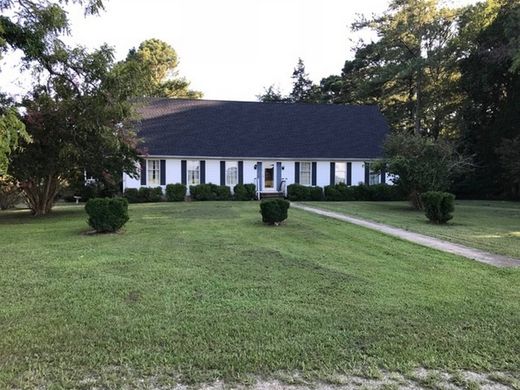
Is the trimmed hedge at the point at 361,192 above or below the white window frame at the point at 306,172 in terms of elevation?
below

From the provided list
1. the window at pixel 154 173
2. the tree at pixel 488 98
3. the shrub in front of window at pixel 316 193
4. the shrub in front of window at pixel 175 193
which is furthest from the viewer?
the tree at pixel 488 98

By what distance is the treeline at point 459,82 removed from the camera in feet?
96.8

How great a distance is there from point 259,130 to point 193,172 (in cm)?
554

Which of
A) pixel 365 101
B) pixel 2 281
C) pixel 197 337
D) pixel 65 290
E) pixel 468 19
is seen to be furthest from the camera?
pixel 365 101

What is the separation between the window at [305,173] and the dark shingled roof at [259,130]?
0.54 meters

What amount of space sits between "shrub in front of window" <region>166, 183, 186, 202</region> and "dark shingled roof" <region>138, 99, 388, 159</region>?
213cm

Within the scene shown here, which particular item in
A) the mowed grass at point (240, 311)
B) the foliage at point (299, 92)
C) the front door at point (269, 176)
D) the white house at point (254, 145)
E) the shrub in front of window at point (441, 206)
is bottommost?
the mowed grass at point (240, 311)

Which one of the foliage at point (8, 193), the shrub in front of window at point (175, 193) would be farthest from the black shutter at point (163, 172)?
the foliage at point (8, 193)

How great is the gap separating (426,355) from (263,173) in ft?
82.3

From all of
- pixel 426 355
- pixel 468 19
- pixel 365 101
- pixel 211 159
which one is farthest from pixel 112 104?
pixel 365 101

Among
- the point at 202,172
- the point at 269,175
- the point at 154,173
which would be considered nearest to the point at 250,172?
the point at 269,175

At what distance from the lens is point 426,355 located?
4.24 metres

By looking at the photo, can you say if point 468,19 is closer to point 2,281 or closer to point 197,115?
point 197,115

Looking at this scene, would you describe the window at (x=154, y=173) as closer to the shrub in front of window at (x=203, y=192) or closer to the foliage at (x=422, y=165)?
the shrub in front of window at (x=203, y=192)
